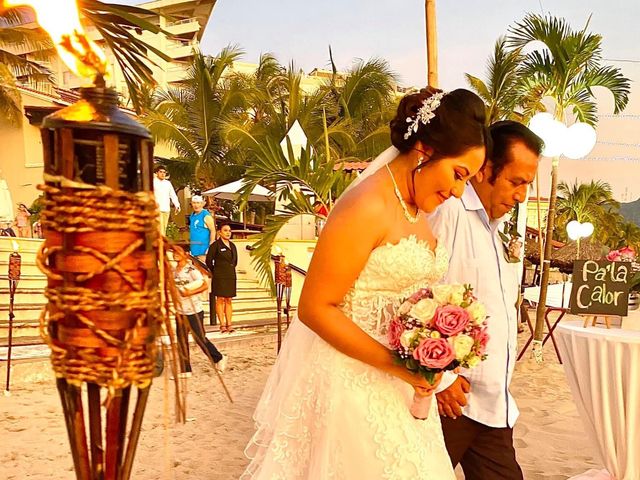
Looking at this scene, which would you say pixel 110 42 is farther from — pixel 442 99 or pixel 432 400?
pixel 432 400

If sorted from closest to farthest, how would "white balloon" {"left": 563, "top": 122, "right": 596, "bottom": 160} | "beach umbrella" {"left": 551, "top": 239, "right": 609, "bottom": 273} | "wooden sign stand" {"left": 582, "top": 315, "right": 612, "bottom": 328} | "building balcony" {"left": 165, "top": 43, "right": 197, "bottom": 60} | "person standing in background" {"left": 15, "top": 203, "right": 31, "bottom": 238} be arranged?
"wooden sign stand" {"left": 582, "top": 315, "right": 612, "bottom": 328} < "white balloon" {"left": 563, "top": 122, "right": 596, "bottom": 160} < "person standing in background" {"left": 15, "top": 203, "right": 31, "bottom": 238} < "beach umbrella" {"left": 551, "top": 239, "right": 609, "bottom": 273} < "building balcony" {"left": 165, "top": 43, "right": 197, "bottom": 60}

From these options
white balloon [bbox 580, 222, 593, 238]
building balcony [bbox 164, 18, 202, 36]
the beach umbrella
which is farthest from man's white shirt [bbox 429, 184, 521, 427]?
building balcony [bbox 164, 18, 202, 36]

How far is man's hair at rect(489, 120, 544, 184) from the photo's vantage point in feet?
7.45

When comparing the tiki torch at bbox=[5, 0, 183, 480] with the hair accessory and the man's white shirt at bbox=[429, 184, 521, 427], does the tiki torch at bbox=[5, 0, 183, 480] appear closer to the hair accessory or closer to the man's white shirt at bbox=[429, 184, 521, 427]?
the hair accessory

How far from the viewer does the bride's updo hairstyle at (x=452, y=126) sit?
5.82 ft

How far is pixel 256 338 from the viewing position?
903 cm

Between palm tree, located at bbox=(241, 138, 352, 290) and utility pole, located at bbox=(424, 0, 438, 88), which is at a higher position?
utility pole, located at bbox=(424, 0, 438, 88)

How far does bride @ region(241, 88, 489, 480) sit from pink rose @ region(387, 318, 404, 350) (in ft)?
0.16

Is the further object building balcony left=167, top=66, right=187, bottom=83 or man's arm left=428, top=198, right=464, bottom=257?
building balcony left=167, top=66, right=187, bottom=83

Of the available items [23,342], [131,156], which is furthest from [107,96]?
[23,342]

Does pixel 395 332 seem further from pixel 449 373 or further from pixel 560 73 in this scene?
pixel 560 73

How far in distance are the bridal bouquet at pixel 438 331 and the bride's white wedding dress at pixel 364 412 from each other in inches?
6.5

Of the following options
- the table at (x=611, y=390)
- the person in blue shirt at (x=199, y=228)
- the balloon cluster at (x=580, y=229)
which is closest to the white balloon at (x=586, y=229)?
the balloon cluster at (x=580, y=229)

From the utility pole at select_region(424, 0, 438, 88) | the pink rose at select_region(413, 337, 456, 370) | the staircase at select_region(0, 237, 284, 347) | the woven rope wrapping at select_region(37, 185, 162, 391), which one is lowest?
the staircase at select_region(0, 237, 284, 347)
